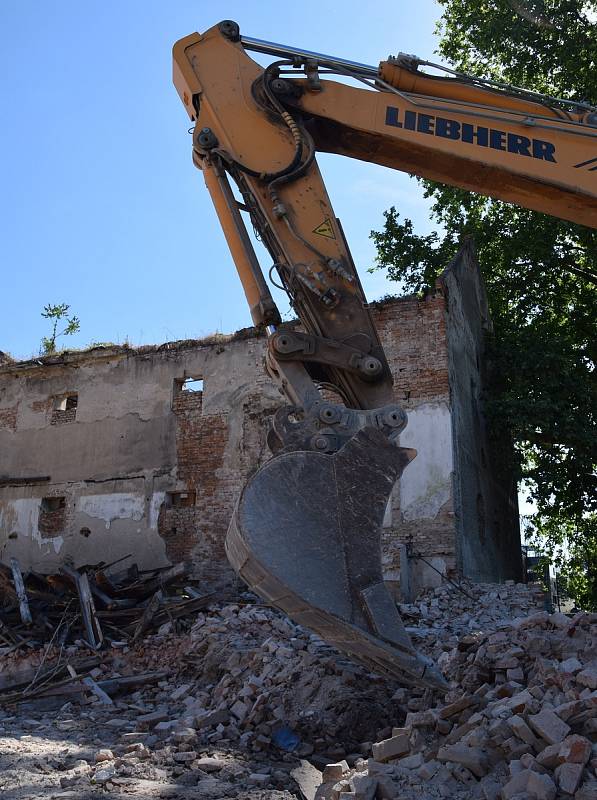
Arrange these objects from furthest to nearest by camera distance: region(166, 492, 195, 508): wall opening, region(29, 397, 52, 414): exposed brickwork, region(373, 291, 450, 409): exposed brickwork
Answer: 1. region(29, 397, 52, 414): exposed brickwork
2. region(166, 492, 195, 508): wall opening
3. region(373, 291, 450, 409): exposed brickwork

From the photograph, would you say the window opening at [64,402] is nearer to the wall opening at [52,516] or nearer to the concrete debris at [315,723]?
the wall opening at [52,516]

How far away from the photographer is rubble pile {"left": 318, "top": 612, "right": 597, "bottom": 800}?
4.30m

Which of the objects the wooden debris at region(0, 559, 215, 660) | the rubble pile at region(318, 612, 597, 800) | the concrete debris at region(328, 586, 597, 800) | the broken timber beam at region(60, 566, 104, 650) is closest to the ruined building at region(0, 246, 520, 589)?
the wooden debris at region(0, 559, 215, 660)

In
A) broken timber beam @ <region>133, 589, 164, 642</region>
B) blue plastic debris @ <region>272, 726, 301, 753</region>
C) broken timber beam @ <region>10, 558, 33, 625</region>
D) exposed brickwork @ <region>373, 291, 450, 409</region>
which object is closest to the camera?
blue plastic debris @ <region>272, 726, 301, 753</region>

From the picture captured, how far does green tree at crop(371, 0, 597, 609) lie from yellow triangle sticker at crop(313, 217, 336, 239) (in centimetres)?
1047

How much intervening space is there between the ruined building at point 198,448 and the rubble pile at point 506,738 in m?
7.55

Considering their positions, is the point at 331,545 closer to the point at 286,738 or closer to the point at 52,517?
the point at 286,738

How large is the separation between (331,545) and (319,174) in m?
2.94

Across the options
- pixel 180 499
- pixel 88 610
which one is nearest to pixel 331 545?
pixel 88 610

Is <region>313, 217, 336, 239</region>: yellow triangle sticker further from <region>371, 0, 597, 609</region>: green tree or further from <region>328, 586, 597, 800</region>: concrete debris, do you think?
<region>371, 0, 597, 609</region>: green tree

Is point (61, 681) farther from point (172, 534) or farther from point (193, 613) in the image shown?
point (172, 534)

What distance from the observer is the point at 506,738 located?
15.6ft

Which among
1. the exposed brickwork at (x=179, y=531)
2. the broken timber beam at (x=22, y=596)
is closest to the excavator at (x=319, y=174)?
the broken timber beam at (x=22, y=596)

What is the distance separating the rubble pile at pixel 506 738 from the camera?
14.1ft
